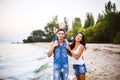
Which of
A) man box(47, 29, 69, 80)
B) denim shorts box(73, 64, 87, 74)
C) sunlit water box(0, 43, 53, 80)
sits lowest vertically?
sunlit water box(0, 43, 53, 80)

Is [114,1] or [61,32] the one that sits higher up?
[114,1]

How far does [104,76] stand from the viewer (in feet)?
14.7

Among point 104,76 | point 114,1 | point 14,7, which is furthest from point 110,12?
point 104,76

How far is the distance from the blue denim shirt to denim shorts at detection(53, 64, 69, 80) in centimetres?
4

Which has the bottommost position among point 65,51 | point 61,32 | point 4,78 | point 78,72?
point 4,78

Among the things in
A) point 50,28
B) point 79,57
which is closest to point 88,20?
point 50,28

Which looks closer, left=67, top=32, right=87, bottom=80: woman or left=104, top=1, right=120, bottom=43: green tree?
left=67, top=32, right=87, bottom=80: woman

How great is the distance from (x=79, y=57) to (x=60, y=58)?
0.96ft

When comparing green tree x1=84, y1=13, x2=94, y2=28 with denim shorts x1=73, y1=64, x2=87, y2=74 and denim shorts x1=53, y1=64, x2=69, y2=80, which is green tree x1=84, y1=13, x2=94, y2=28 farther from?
denim shorts x1=53, y1=64, x2=69, y2=80

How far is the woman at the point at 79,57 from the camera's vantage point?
8.59 ft

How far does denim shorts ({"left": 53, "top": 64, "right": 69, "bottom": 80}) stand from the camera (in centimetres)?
244

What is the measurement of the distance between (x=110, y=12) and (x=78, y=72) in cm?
726

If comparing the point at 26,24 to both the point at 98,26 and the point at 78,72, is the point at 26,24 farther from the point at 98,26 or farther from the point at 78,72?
the point at 78,72

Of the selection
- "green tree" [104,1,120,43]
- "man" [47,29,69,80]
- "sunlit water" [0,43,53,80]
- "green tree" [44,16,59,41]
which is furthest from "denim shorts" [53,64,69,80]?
"green tree" [104,1,120,43]
